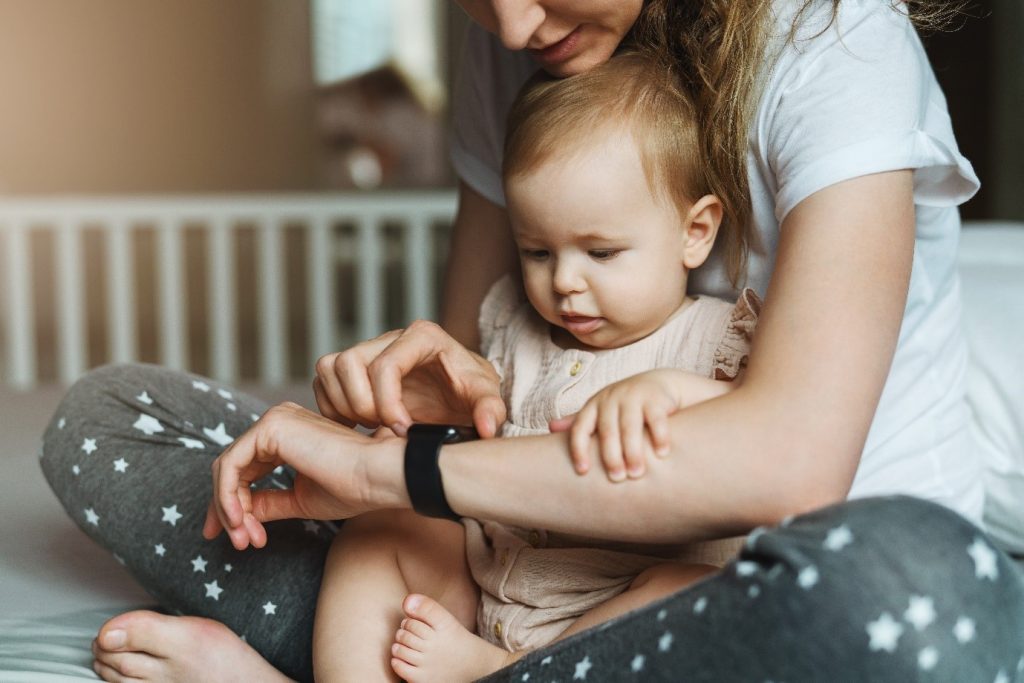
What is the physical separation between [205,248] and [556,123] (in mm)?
4375

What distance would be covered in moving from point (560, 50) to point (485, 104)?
0.27m

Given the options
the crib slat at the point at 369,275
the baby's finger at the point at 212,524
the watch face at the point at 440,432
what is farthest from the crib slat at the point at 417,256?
the watch face at the point at 440,432

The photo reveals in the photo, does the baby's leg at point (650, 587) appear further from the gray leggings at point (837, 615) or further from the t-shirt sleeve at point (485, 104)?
the t-shirt sleeve at point (485, 104)

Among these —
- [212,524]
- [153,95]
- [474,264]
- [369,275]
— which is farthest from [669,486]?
[153,95]

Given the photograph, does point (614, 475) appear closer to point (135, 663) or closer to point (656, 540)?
point (656, 540)

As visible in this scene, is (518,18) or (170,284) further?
(170,284)

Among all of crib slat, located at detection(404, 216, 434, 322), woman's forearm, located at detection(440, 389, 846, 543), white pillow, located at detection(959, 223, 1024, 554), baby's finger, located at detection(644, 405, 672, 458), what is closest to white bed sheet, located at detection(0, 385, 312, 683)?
woman's forearm, located at detection(440, 389, 846, 543)

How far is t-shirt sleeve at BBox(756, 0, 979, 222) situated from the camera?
75 centimetres

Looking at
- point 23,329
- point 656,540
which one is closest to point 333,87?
point 23,329

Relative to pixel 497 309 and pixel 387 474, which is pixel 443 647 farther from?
pixel 497 309

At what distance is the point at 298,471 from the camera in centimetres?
78

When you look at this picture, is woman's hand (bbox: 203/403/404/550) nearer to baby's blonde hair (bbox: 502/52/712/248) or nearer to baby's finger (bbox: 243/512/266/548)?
baby's finger (bbox: 243/512/266/548)

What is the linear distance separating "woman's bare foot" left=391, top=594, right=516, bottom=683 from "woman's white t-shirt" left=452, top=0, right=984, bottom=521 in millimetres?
329

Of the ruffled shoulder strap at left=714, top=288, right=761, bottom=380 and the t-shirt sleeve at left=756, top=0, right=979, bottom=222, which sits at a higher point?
the t-shirt sleeve at left=756, top=0, right=979, bottom=222
